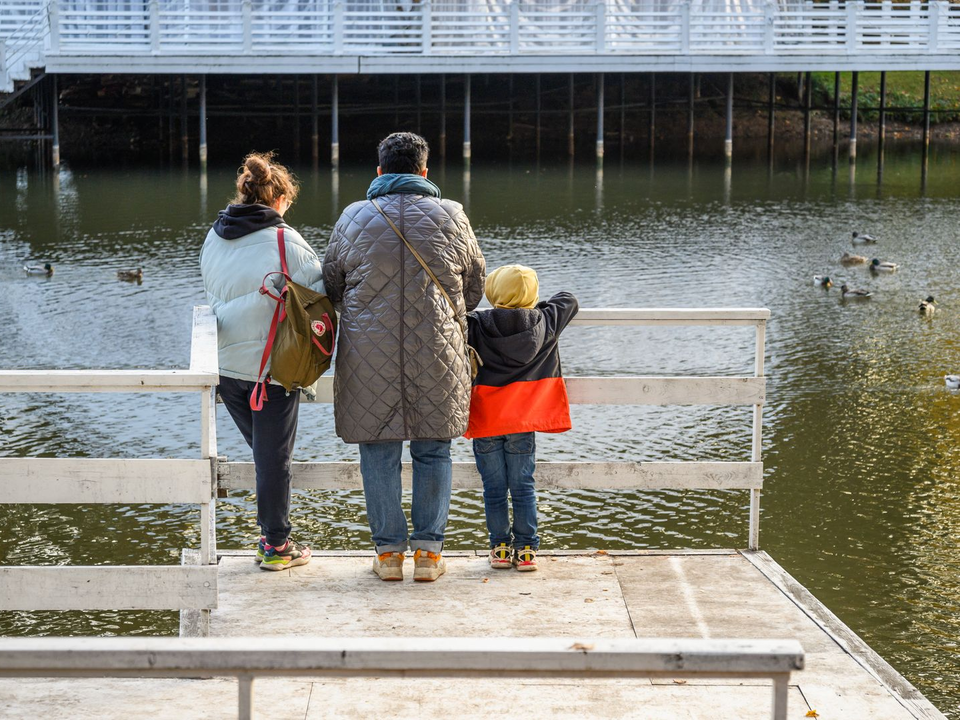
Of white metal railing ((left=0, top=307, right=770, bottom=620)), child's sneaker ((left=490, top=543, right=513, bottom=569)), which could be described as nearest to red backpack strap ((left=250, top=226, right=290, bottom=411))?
white metal railing ((left=0, top=307, right=770, bottom=620))

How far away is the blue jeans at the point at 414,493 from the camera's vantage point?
4699mm

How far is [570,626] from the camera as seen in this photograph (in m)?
4.38

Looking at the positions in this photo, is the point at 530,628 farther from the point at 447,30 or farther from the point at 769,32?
the point at 769,32

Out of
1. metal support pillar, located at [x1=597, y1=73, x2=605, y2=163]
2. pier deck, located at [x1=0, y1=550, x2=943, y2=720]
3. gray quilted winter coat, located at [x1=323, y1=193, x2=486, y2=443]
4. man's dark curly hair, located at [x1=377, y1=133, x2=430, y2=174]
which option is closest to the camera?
pier deck, located at [x1=0, y1=550, x2=943, y2=720]

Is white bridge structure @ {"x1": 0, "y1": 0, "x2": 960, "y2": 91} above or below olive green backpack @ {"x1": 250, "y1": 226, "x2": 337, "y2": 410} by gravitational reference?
above

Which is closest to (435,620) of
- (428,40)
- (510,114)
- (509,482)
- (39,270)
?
(509,482)

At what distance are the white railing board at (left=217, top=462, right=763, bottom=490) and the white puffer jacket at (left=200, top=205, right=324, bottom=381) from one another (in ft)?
1.74

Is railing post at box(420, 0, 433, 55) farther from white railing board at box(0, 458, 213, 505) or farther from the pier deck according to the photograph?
white railing board at box(0, 458, 213, 505)

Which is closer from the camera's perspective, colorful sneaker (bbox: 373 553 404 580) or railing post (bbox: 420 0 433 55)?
colorful sneaker (bbox: 373 553 404 580)

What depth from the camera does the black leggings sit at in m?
4.75

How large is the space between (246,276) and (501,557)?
1.38 m

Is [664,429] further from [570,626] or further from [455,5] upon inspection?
[455,5]

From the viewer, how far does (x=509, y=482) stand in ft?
16.4

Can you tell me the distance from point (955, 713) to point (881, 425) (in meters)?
4.68
